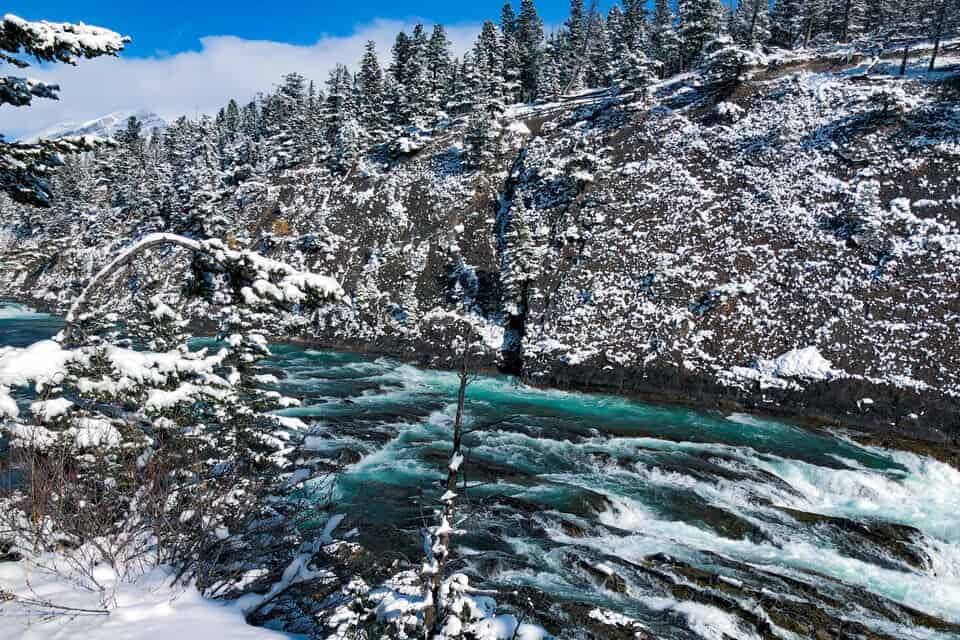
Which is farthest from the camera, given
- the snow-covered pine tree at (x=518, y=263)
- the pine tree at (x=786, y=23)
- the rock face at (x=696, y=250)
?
the pine tree at (x=786, y=23)

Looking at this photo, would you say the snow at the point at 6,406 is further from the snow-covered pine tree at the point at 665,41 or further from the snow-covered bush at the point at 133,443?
the snow-covered pine tree at the point at 665,41

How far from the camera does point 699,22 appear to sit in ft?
192

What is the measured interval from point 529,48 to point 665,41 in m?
19.8

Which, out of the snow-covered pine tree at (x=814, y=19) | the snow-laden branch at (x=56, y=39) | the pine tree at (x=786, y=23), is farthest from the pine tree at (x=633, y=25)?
the snow-laden branch at (x=56, y=39)

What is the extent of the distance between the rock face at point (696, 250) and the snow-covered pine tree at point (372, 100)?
1070cm

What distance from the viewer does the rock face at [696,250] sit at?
26.9 metres

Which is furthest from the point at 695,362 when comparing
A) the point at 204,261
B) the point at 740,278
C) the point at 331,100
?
the point at 331,100

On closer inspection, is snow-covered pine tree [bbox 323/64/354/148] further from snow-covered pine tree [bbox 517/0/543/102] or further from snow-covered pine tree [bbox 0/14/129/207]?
snow-covered pine tree [bbox 0/14/129/207]

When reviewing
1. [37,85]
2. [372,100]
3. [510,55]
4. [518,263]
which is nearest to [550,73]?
[510,55]

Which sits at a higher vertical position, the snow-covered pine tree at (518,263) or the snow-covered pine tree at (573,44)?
the snow-covered pine tree at (573,44)

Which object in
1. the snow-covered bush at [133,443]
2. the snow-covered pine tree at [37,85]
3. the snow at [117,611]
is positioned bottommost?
the snow at [117,611]

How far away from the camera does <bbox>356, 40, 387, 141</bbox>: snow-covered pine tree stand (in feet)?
211

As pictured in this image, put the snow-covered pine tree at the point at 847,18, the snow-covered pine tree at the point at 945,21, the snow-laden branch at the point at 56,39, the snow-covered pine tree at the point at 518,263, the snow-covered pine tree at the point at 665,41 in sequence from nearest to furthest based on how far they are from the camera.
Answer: the snow-laden branch at the point at 56,39 → the snow-covered pine tree at the point at 518,263 → the snow-covered pine tree at the point at 945,21 → the snow-covered pine tree at the point at 847,18 → the snow-covered pine tree at the point at 665,41

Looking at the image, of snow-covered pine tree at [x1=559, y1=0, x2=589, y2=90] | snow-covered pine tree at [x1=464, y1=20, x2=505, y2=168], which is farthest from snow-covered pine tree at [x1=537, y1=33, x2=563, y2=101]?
snow-covered pine tree at [x1=464, y1=20, x2=505, y2=168]
